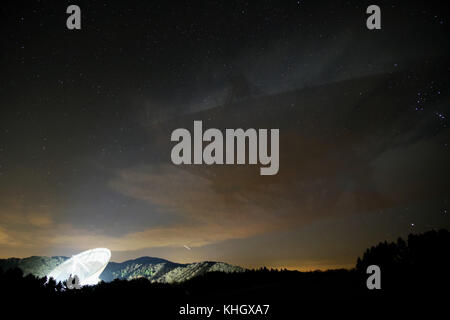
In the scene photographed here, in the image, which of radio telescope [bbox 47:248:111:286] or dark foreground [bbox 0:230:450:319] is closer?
dark foreground [bbox 0:230:450:319]

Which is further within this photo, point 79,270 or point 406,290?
point 79,270

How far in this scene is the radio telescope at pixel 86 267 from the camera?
4841 cm

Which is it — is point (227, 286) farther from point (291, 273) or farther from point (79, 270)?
point (79, 270)

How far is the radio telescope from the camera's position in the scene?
4841 centimetres

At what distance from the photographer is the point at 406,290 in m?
18.6

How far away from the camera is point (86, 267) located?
169 feet

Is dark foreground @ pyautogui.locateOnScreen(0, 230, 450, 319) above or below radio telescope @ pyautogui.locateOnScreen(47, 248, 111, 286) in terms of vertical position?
above
